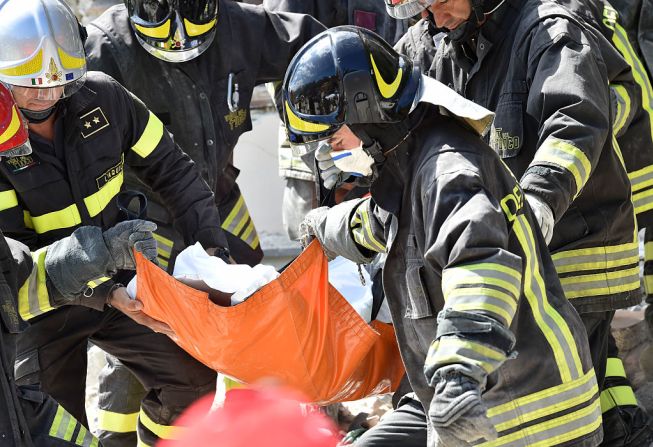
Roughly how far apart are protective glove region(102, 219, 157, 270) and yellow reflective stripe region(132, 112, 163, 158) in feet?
2.37

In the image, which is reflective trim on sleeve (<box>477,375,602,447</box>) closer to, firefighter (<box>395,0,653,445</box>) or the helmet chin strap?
firefighter (<box>395,0,653,445</box>)

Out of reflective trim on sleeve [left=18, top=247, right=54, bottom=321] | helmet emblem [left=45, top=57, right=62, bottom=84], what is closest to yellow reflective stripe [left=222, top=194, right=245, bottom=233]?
helmet emblem [left=45, top=57, right=62, bottom=84]

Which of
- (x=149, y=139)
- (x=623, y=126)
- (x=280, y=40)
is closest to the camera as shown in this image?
(x=623, y=126)

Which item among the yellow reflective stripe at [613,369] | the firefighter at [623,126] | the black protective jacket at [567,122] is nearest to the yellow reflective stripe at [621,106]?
the firefighter at [623,126]

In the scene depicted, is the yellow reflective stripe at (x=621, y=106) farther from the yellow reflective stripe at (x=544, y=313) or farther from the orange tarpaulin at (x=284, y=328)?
the yellow reflective stripe at (x=544, y=313)

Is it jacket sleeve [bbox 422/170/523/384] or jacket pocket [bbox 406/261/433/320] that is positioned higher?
jacket sleeve [bbox 422/170/523/384]

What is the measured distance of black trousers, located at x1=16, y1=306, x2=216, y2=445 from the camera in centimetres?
462

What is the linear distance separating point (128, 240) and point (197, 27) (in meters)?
1.40

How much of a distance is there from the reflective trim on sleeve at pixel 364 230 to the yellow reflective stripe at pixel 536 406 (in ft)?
2.29

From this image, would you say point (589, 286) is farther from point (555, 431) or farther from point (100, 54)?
point (100, 54)

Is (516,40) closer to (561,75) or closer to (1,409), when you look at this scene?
(561,75)

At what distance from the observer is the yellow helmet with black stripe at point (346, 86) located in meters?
3.13

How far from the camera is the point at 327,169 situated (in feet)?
11.7

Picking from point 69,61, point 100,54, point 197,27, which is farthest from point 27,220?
point 197,27
